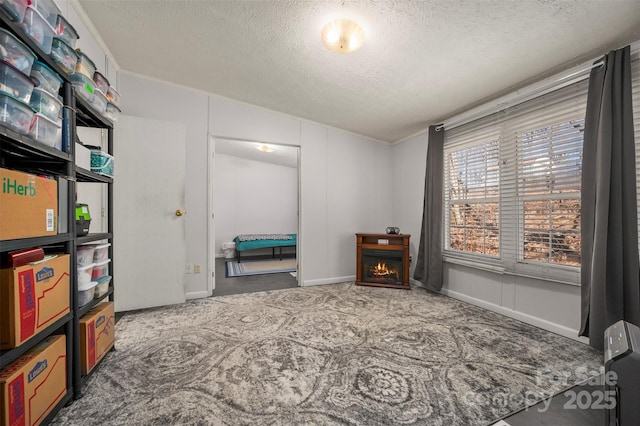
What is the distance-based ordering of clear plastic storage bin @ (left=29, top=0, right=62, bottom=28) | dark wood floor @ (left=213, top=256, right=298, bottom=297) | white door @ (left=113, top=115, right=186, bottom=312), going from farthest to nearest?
dark wood floor @ (left=213, top=256, right=298, bottom=297), white door @ (left=113, top=115, right=186, bottom=312), clear plastic storage bin @ (left=29, top=0, right=62, bottom=28)

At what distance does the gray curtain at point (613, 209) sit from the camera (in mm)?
1775

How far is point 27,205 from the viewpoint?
1.07 m

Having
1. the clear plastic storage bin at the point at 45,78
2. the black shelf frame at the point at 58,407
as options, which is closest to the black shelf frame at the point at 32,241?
the clear plastic storage bin at the point at 45,78

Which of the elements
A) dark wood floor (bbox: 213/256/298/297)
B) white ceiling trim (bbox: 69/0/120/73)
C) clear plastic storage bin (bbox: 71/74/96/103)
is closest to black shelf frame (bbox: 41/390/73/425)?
clear plastic storage bin (bbox: 71/74/96/103)

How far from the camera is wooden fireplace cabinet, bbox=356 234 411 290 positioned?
3.58 meters

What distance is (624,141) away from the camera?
1.80 meters

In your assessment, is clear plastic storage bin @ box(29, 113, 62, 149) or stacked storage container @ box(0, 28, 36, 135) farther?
clear plastic storage bin @ box(29, 113, 62, 149)

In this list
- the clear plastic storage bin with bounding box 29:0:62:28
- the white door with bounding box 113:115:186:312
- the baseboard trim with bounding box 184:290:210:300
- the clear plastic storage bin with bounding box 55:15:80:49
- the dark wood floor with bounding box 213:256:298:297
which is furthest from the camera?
the dark wood floor with bounding box 213:256:298:297

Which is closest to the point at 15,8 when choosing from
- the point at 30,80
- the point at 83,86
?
the point at 30,80

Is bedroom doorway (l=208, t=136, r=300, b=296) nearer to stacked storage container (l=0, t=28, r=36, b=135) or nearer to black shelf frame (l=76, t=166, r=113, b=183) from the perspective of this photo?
black shelf frame (l=76, t=166, r=113, b=183)

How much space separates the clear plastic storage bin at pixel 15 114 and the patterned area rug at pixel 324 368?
137 cm

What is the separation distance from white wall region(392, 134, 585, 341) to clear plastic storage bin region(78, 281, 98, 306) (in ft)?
11.6

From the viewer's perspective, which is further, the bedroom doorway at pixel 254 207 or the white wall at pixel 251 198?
the white wall at pixel 251 198

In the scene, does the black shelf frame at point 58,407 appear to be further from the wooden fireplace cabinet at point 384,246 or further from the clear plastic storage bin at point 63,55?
the wooden fireplace cabinet at point 384,246
